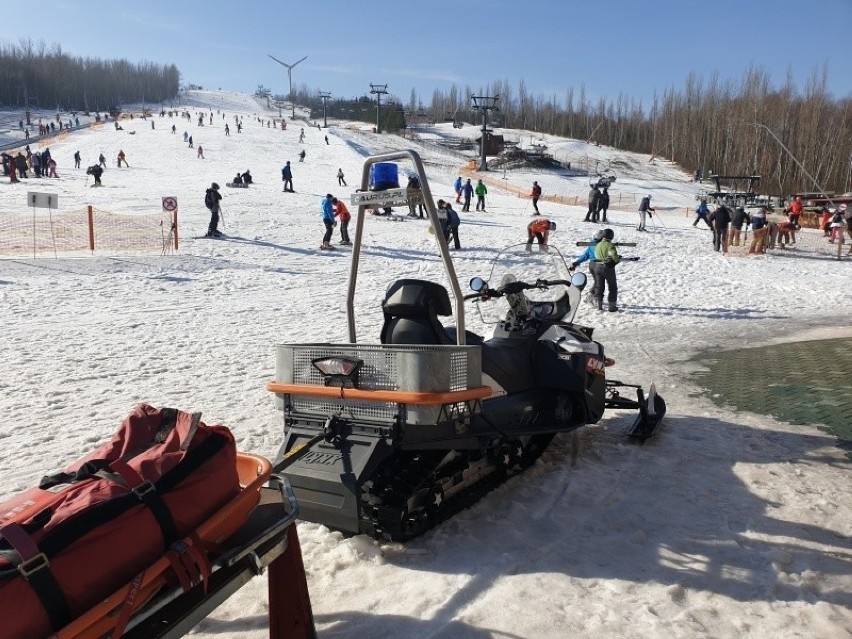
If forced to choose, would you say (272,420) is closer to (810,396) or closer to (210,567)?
(210,567)

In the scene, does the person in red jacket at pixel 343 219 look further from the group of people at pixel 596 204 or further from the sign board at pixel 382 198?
the sign board at pixel 382 198

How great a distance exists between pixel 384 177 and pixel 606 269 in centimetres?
830

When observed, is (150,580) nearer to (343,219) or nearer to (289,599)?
(289,599)

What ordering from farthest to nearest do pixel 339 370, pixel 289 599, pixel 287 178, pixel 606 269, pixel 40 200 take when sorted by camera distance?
1. pixel 287 178
2. pixel 40 200
3. pixel 606 269
4. pixel 339 370
5. pixel 289 599

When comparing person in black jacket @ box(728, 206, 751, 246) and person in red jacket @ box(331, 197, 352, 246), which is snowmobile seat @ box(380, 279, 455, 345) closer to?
person in red jacket @ box(331, 197, 352, 246)

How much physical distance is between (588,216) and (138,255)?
1594cm

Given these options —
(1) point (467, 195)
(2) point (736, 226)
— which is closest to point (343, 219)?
(1) point (467, 195)

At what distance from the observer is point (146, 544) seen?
1962 millimetres

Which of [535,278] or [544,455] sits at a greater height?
[535,278]

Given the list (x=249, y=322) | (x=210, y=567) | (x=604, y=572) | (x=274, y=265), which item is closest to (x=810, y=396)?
(x=604, y=572)

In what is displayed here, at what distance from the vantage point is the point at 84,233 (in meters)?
17.3

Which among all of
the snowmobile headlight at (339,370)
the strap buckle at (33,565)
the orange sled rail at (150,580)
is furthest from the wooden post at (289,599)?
the snowmobile headlight at (339,370)

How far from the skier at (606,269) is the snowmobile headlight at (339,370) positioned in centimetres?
825

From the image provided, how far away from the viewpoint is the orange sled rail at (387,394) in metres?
3.40
